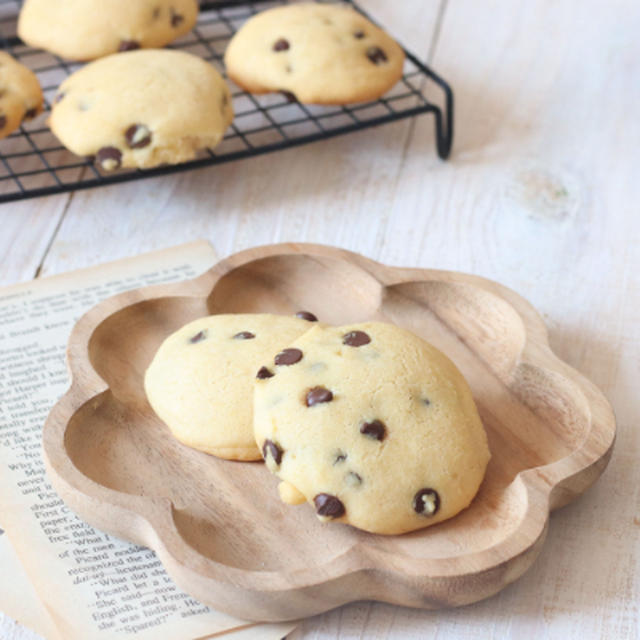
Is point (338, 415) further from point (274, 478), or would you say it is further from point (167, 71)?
point (167, 71)

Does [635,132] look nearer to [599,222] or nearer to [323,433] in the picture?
[599,222]

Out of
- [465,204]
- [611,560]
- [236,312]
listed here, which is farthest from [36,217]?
[611,560]

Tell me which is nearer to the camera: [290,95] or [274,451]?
[274,451]

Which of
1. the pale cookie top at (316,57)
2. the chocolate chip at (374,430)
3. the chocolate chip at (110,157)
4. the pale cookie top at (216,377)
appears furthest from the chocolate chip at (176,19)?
the chocolate chip at (374,430)

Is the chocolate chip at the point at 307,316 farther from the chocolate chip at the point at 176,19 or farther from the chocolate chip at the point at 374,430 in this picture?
the chocolate chip at the point at 176,19

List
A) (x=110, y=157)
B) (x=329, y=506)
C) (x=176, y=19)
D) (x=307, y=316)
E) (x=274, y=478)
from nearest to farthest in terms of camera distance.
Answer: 1. (x=329, y=506)
2. (x=274, y=478)
3. (x=307, y=316)
4. (x=110, y=157)
5. (x=176, y=19)

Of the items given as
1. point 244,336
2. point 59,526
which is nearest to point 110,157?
point 244,336

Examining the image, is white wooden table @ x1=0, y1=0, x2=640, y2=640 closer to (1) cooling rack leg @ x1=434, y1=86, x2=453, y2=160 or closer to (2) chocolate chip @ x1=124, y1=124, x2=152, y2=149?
(1) cooling rack leg @ x1=434, y1=86, x2=453, y2=160
